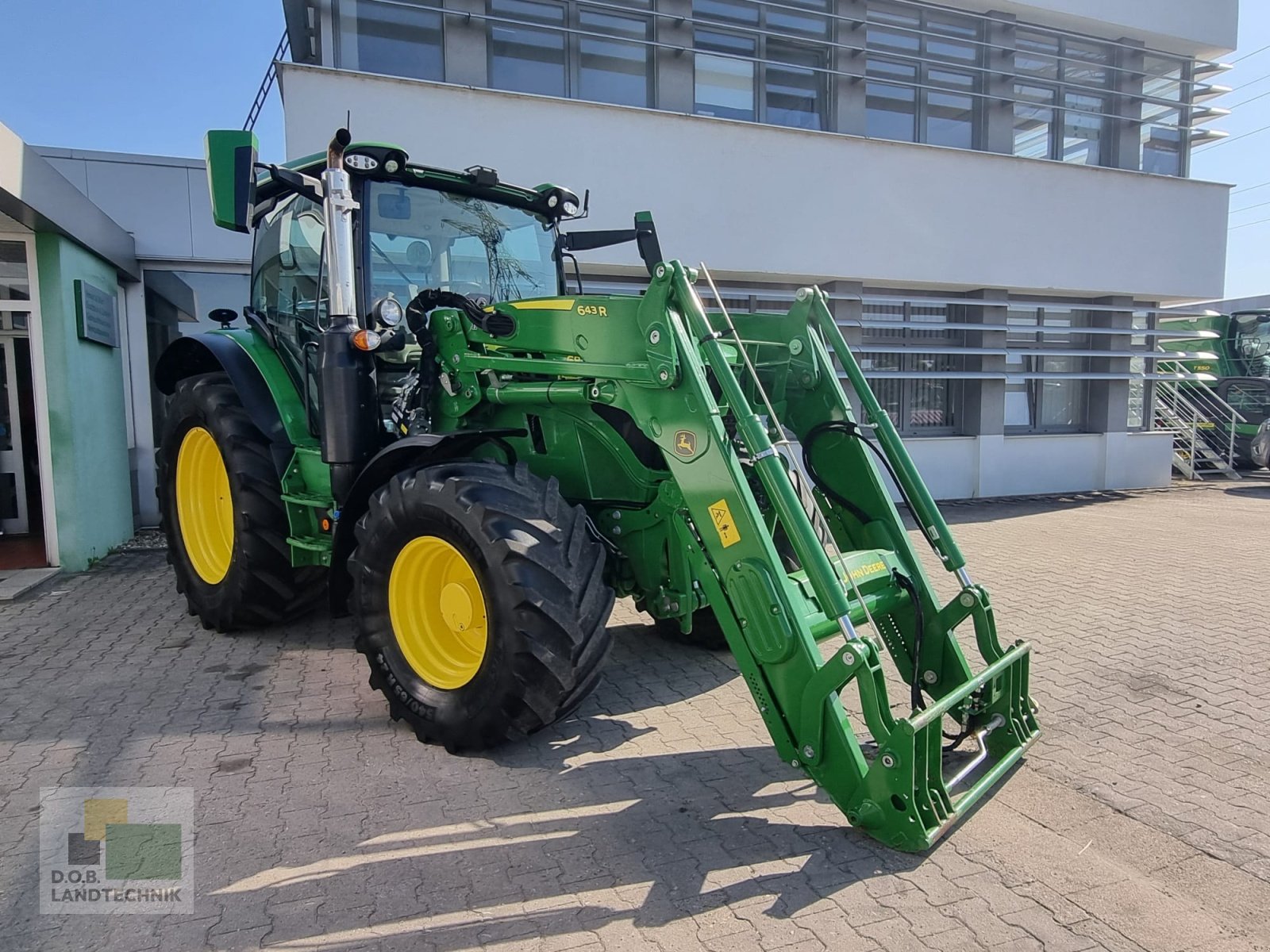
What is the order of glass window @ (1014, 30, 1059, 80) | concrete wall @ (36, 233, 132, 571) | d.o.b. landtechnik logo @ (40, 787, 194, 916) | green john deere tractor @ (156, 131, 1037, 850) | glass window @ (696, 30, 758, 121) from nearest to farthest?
1. d.o.b. landtechnik logo @ (40, 787, 194, 916)
2. green john deere tractor @ (156, 131, 1037, 850)
3. concrete wall @ (36, 233, 132, 571)
4. glass window @ (696, 30, 758, 121)
5. glass window @ (1014, 30, 1059, 80)

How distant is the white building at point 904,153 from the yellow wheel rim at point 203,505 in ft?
12.1

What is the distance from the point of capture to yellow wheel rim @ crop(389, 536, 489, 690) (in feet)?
12.1

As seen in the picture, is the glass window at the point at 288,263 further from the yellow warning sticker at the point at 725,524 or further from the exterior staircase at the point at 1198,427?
the exterior staircase at the point at 1198,427

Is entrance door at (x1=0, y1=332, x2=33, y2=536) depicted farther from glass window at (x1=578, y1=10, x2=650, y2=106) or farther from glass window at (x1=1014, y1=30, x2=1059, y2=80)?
glass window at (x1=1014, y1=30, x2=1059, y2=80)

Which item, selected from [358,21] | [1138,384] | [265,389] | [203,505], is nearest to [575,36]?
[358,21]

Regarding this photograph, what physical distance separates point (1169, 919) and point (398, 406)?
3734mm

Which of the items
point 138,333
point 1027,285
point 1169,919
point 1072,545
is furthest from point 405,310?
point 1027,285

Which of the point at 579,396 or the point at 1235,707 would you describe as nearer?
the point at 579,396

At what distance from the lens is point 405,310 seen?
172 inches

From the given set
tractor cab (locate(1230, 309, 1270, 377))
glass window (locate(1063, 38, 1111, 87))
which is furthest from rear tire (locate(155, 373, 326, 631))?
tractor cab (locate(1230, 309, 1270, 377))

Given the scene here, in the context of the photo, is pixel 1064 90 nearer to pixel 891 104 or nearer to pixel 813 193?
pixel 891 104

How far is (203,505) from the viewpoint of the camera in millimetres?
5801

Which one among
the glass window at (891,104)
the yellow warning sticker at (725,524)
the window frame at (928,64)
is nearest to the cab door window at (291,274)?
the yellow warning sticker at (725,524)

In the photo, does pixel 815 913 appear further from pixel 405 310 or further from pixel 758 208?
pixel 758 208
